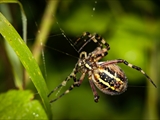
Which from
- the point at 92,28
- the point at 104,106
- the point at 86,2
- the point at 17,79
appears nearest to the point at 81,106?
the point at 104,106

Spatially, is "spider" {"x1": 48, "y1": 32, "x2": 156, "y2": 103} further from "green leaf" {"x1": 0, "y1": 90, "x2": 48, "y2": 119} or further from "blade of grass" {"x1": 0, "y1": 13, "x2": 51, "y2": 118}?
"blade of grass" {"x1": 0, "y1": 13, "x2": 51, "y2": 118}

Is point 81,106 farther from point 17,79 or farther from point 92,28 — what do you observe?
point 17,79

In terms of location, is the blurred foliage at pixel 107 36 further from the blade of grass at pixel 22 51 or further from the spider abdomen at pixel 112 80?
the blade of grass at pixel 22 51

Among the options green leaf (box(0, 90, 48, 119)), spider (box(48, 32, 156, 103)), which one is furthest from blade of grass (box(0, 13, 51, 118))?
spider (box(48, 32, 156, 103))

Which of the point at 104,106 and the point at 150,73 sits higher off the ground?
the point at 150,73

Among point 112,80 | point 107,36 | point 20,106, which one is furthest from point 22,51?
point 107,36

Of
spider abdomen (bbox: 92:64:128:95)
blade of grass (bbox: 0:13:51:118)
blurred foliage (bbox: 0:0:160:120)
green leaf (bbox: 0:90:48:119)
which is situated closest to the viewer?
blade of grass (bbox: 0:13:51:118)
